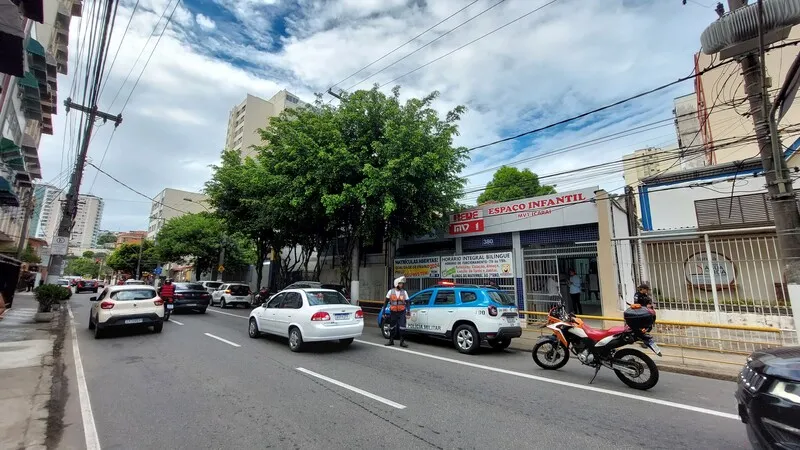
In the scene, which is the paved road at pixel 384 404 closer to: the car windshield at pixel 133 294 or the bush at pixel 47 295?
the car windshield at pixel 133 294

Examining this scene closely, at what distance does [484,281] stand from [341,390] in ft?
31.9

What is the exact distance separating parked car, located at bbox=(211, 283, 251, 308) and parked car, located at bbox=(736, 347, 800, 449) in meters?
22.9

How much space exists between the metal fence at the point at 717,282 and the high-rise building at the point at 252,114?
69780 mm

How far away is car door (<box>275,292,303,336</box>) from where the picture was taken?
8928 mm

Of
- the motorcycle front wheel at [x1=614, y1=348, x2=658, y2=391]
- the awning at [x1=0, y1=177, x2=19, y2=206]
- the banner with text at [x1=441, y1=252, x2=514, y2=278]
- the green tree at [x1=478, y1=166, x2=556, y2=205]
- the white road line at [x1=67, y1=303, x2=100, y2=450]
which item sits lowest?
the white road line at [x1=67, y1=303, x2=100, y2=450]

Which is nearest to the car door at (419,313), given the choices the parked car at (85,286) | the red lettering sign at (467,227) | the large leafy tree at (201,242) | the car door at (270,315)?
the car door at (270,315)

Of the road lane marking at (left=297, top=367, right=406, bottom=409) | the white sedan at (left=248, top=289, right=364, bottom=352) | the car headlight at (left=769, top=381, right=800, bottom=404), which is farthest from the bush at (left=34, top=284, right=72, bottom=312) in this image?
the car headlight at (left=769, top=381, right=800, bottom=404)

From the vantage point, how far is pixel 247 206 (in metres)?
20.5

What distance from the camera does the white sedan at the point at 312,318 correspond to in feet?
27.5

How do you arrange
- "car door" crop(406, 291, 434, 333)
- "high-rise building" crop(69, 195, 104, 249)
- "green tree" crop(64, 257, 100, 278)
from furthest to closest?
"green tree" crop(64, 257, 100, 278) → "high-rise building" crop(69, 195, 104, 249) → "car door" crop(406, 291, 434, 333)

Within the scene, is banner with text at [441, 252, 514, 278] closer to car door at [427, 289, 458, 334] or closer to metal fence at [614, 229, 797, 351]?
metal fence at [614, 229, 797, 351]

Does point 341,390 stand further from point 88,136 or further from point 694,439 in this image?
point 88,136

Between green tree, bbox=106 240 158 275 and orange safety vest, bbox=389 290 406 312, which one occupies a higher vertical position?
green tree, bbox=106 240 158 275

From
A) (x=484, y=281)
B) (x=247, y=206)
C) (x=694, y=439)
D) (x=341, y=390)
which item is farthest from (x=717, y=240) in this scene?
(x=247, y=206)
